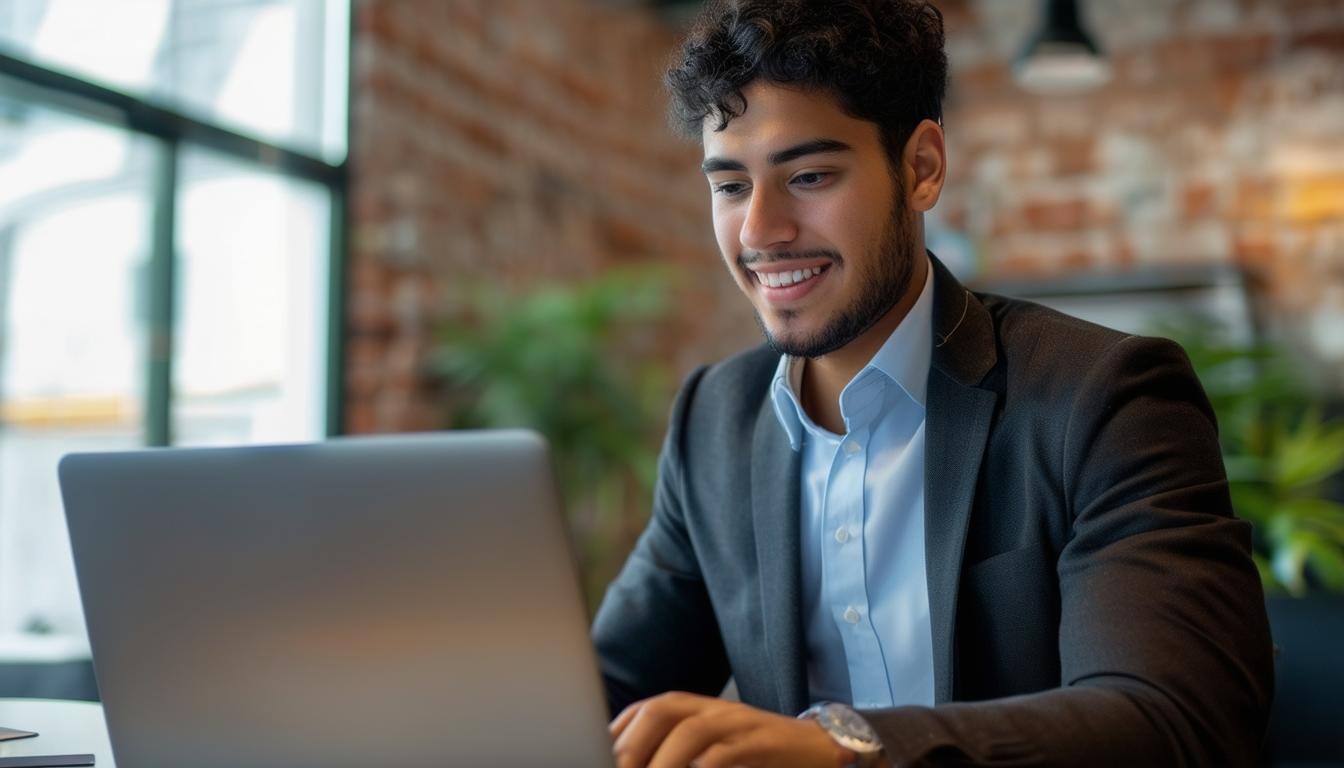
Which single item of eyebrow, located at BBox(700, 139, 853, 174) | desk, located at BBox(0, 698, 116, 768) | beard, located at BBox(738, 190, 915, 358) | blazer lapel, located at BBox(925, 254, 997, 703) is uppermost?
eyebrow, located at BBox(700, 139, 853, 174)

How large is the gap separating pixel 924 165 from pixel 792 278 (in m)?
0.22

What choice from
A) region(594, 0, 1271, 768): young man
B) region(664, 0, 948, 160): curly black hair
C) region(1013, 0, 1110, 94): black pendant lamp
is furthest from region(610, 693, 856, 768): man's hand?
region(1013, 0, 1110, 94): black pendant lamp

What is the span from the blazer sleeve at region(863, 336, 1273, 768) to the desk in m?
0.70

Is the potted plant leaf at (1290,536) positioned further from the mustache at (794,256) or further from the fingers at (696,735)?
the fingers at (696,735)

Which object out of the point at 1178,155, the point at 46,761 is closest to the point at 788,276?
the point at 46,761

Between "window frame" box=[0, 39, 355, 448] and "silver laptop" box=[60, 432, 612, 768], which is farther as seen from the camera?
"window frame" box=[0, 39, 355, 448]

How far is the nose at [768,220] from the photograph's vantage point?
1439 mm

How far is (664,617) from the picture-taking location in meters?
1.64

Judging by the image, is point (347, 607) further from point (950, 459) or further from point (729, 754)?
point (950, 459)

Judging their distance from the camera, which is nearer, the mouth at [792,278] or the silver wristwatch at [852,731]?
the silver wristwatch at [852,731]

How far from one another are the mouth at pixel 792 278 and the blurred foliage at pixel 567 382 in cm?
216

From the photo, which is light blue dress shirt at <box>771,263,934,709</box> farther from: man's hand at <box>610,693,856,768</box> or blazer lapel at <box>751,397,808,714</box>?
man's hand at <box>610,693,856,768</box>

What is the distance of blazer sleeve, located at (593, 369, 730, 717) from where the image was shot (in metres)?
1.61

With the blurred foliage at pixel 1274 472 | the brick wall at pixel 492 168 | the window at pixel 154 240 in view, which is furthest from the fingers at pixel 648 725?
the blurred foliage at pixel 1274 472
